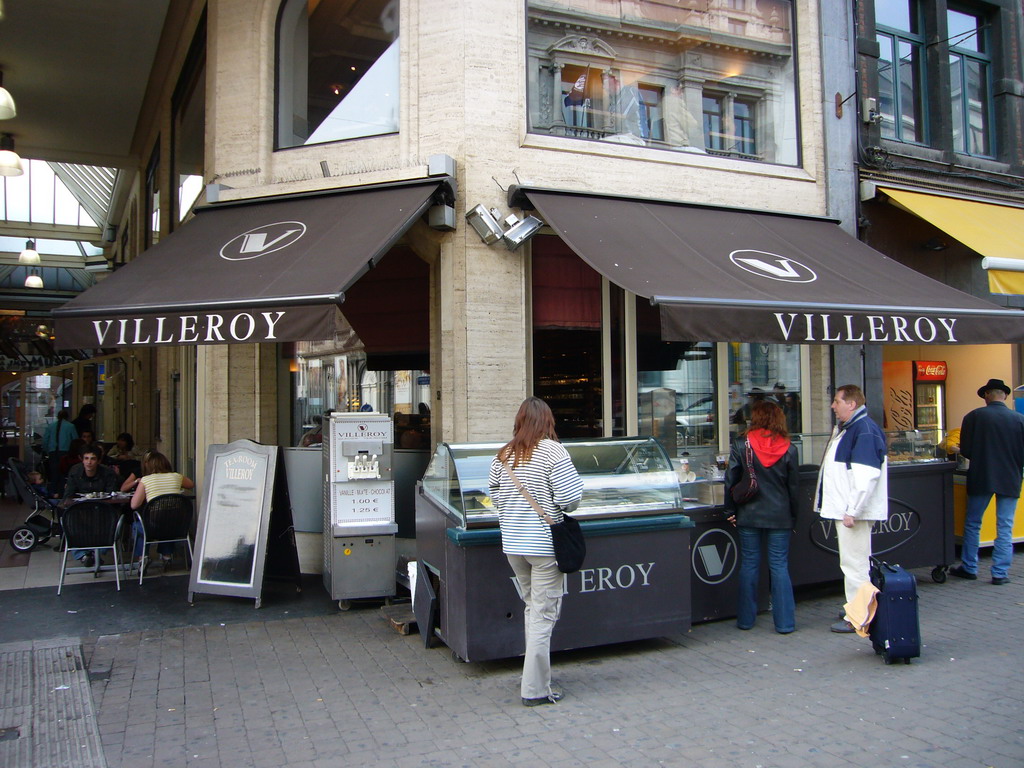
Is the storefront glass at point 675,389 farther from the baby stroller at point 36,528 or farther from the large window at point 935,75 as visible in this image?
Result: the baby stroller at point 36,528

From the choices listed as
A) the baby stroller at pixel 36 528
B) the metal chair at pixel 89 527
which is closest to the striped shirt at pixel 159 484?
the metal chair at pixel 89 527

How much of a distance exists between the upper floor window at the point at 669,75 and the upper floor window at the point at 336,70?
146 cm

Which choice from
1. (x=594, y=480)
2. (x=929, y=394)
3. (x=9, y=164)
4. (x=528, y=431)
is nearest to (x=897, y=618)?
(x=594, y=480)

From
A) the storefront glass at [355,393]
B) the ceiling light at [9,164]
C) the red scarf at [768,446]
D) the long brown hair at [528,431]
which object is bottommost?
the red scarf at [768,446]

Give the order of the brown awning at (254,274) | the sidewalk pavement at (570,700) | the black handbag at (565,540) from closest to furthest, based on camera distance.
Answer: the sidewalk pavement at (570,700)
the black handbag at (565,540)
the brown awning at (254,274)

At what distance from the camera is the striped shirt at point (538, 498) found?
4582mm

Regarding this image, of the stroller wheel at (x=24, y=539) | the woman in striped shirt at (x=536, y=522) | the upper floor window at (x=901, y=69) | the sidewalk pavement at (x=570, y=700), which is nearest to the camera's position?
the sidewalk pavement at (x=570, y=700)

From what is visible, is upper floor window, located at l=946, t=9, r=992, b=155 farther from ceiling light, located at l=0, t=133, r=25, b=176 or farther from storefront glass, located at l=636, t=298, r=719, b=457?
ceiling light, located at l=0, t=133, r=25, b=176

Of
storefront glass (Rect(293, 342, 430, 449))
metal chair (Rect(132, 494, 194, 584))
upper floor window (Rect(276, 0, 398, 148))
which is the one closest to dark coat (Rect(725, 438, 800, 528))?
storefront glass (Rect(293, 342, 430, 449))

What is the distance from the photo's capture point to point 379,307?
8.70m

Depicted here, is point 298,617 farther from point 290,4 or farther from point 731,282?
point 290,4

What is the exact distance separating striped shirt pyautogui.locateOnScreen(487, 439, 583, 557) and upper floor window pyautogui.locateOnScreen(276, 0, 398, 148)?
456 centimetres

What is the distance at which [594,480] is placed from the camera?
19.2ft

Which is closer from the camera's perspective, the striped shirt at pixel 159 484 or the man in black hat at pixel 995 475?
the man in black hat at pixel 995 475
